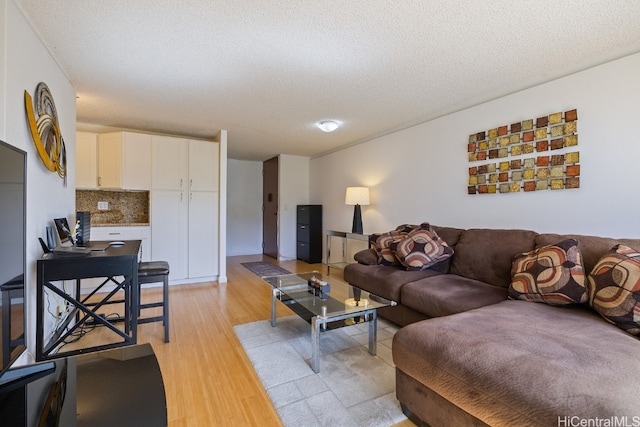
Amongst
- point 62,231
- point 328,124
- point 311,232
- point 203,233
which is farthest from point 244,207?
point 62,231

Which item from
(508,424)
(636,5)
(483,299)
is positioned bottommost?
(508,424)

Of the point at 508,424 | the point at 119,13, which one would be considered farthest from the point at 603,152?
the point at 119,13

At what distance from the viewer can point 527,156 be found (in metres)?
2.64

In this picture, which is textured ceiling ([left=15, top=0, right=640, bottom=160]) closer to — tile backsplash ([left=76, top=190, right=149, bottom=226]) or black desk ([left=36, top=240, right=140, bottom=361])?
tile backsplash ([left=76, top=190, right=149, bottom=226])

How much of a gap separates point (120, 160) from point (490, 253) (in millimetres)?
4370

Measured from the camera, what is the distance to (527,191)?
2631 mm

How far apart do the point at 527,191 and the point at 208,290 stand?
3.76 meters

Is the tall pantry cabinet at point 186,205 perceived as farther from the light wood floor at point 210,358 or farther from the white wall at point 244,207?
the white wall at point 244,207

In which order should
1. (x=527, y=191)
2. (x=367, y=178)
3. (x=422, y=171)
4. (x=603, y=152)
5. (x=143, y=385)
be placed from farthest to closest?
(x=367, y=178), (x=422, y=171), (x=527, y=191), (x=603, y=152), (x=143, y=385)

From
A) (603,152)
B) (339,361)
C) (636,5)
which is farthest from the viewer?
(603,152)

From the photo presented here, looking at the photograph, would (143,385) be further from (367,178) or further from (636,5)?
(367,178)

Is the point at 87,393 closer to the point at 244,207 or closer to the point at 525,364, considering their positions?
the point at 525,364

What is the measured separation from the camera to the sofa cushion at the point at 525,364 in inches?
37.4

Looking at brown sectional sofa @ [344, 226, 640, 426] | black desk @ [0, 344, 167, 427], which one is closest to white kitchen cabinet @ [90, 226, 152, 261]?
black desk @ [0, 344, 167, 427]
